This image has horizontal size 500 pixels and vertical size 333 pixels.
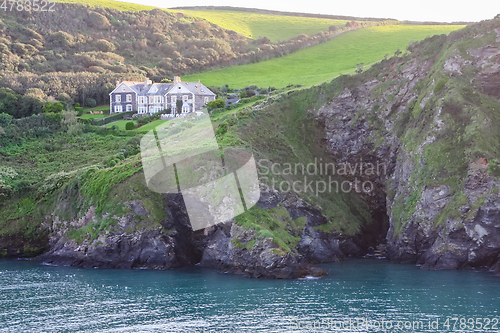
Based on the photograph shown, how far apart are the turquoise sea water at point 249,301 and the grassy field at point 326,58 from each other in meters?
58.2

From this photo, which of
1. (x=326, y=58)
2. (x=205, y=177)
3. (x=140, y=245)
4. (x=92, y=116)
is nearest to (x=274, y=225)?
(x=205, y=177)

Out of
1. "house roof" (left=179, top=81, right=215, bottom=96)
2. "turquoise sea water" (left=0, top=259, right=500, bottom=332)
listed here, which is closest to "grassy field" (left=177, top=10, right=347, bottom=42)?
"house roof" (left=179, top=81, right=215, bottom=96)

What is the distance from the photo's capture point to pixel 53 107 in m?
111

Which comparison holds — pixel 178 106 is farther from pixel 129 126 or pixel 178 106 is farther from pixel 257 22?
pixel 257 22

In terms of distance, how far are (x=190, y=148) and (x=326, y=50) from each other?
2993 inches

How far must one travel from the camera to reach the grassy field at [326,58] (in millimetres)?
114938

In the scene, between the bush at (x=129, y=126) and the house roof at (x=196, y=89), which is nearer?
the bush at (x=129, y=126)

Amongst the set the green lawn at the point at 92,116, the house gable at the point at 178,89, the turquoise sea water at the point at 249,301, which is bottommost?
the turquoise sea water at the point at 249,301

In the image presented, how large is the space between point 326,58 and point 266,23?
50.7 metres

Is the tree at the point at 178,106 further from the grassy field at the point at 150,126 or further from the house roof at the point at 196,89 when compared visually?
the grassy field at the point at 150,126

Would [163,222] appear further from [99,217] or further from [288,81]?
[288,81]

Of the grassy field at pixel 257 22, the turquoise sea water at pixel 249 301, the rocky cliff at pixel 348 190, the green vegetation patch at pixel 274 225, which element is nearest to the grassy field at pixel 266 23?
the grassy field at pixel 257 22
